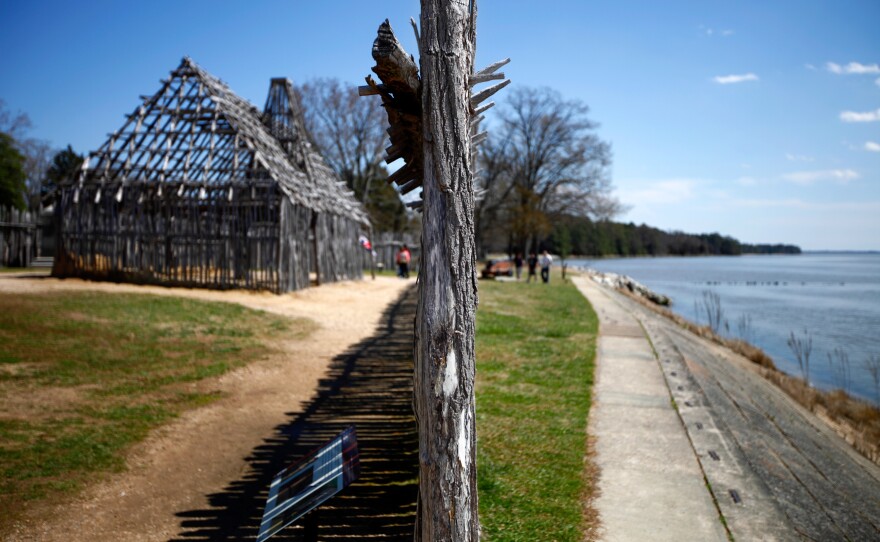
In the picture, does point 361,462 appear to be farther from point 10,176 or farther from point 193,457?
point 10,176

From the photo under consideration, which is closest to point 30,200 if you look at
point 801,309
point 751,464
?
point 801,309

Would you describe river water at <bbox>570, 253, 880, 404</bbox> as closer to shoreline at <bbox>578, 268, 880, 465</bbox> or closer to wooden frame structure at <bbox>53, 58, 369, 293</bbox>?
shoreline at <bbox>578, 268, 880, 465</bbox>

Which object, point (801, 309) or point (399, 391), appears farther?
point (801, 309)

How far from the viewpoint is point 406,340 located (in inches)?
482

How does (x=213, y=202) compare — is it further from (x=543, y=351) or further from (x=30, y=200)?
(x=30, y=200)

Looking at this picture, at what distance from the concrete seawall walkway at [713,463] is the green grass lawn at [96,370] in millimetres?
4824

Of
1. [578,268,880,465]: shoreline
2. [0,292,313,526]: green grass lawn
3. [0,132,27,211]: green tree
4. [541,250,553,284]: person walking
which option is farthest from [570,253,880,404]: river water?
[0,132,27,211]: green tree

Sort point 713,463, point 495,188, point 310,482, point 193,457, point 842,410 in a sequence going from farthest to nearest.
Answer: point 495,188 < point 842,410 < point 193,457 < point 713,463 < point 310,482

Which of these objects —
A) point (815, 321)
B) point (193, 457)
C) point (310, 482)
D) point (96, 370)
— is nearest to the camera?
point (310, 482)

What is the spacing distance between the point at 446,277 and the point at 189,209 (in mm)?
16137

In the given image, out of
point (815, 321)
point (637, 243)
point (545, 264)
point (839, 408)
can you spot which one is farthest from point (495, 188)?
point (637, 243)

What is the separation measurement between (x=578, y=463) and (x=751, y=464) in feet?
6.04

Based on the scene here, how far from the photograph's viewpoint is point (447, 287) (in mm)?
3457

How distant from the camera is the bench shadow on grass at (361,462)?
480cm
